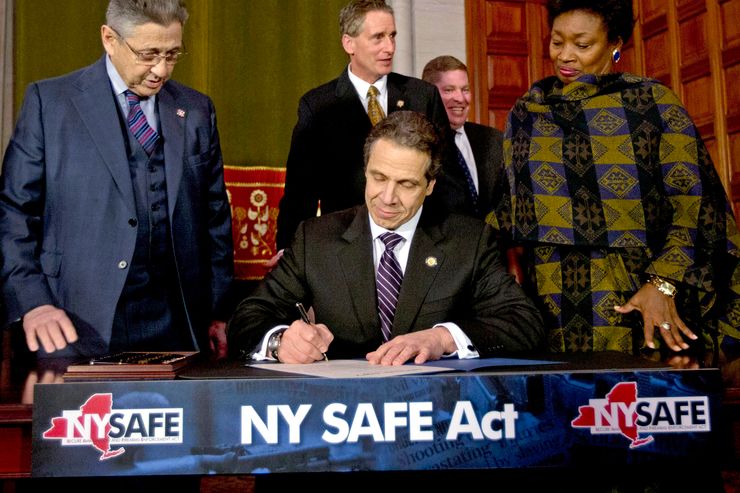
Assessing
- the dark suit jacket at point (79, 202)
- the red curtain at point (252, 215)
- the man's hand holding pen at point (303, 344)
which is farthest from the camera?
the red curtain at point (252, 215)

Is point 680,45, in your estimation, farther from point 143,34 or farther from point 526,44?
point 143,34

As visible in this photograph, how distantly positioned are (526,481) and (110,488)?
78 centimetres

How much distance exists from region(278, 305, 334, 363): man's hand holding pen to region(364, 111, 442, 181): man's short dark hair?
0.66 m

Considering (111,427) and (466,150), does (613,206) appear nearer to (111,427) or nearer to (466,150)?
(111,427)

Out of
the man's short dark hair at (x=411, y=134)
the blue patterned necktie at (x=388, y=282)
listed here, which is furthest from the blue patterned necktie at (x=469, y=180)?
the blue patterned necktie at (x=388, y=282)

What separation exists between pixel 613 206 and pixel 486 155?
5.35ft

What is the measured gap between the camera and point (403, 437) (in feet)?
4.18

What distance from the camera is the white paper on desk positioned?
1391mm

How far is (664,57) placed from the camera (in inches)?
225

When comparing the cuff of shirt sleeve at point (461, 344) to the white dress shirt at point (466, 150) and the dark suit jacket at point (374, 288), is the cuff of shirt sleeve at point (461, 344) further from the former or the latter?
the white dress shirt at point (466, 150)

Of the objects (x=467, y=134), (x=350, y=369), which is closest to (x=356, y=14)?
(x=467, y=134)

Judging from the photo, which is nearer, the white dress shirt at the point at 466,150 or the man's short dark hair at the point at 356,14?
the man's short dark hair at the point at 356,14

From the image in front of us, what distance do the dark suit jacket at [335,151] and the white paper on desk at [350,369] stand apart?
4.16 feet

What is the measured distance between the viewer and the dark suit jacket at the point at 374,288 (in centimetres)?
212
